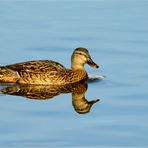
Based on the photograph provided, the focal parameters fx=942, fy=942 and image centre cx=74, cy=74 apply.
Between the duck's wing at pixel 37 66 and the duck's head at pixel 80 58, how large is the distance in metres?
0.70

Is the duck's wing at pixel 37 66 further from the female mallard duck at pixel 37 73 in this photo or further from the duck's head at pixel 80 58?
the duck's head at pixel 80 58

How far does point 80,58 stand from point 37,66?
110cm

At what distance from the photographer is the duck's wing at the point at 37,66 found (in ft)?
62.2

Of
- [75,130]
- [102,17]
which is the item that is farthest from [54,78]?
[102,17]

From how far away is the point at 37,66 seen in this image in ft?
62.6

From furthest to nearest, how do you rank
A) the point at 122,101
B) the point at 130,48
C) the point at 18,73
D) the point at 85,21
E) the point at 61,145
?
the point at 85,21 → the point at 130,48 → the point at 18,73 → the point at 122,101 → the point at 61,145

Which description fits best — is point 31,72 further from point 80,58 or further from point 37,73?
point 80,58

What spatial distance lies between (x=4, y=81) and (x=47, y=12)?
270 inches

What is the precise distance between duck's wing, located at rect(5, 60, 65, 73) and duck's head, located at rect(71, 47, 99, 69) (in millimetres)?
695

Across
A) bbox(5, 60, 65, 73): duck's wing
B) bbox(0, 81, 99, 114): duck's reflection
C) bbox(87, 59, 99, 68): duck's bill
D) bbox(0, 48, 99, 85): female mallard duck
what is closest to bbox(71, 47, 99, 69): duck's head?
bbox(87, 59, 99, 68): duck's bill

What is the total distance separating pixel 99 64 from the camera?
20.0m

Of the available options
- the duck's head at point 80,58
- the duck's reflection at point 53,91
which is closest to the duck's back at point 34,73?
the duck's reflection at point 53,91

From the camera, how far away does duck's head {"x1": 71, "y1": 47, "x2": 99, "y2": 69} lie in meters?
19.6

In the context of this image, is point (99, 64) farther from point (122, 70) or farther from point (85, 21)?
point (85, 21)
